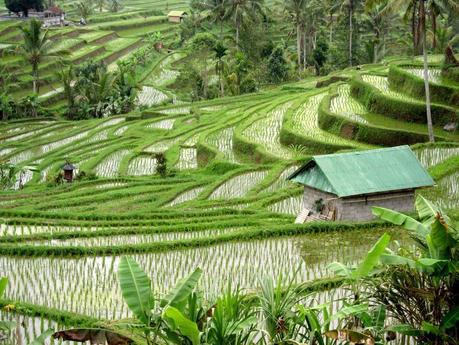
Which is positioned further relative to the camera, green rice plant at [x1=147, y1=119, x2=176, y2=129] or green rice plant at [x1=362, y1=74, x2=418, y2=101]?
green rice plant at [x1=147, y1=119, x2=176, y2=129]

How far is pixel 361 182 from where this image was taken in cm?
1155

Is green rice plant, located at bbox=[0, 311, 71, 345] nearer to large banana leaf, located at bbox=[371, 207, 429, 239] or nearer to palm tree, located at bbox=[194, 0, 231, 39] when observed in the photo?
large banana leaf, located at bbox=[371, 207, 429, 239]

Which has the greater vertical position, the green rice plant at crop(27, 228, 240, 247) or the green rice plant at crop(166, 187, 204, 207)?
the green rice plant at crop(27, 228, 240, 247)

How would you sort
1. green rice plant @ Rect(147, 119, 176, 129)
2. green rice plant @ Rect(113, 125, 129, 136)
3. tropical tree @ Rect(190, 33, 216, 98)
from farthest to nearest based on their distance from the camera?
tropical tree @ Rect(190, 33, 216, 98) < green rice plant @ Rect(147, 119, 176, 129) < green rice plant @ Rect(113, 125, 129, 136)

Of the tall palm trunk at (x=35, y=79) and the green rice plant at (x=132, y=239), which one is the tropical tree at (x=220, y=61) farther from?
the green rice plant at (x=132, y=239)

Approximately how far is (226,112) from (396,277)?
21045mm

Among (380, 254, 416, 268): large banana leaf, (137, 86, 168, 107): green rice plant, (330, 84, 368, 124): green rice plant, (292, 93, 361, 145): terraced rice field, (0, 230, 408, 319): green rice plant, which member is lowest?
(137, 86, 168, 107): green rice plant

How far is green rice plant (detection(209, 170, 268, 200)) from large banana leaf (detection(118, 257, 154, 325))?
9.29 m

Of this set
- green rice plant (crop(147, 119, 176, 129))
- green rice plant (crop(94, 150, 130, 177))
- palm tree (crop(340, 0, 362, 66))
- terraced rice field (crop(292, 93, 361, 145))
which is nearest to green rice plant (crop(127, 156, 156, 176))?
green rice plant (crop(94, 150, 130, 177))

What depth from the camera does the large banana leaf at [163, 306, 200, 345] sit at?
5.45 meters

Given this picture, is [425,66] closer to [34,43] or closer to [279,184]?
[279,184]

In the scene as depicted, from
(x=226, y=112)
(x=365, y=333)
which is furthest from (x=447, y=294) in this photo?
(x=226, y=112)

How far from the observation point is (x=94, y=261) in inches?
383

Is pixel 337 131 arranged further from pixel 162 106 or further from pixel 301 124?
pixel 162 106
